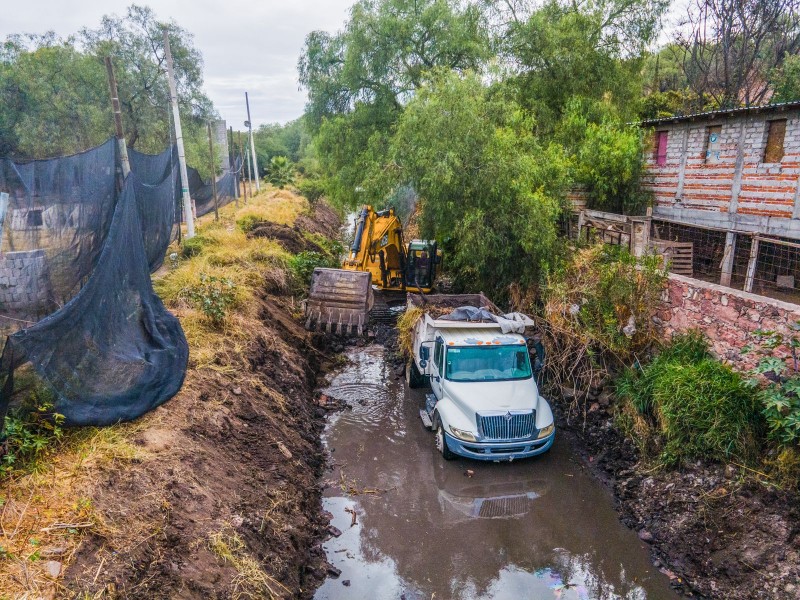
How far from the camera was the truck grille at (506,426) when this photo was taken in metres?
8.62

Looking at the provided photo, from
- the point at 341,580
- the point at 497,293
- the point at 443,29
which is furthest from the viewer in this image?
the point at 443,29

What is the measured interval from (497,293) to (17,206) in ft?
34.7

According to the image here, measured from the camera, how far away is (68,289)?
7.37m

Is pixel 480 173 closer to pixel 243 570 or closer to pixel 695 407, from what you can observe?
pixel 695 407

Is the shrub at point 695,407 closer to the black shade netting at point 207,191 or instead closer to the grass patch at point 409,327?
the grass patch at point 409,327

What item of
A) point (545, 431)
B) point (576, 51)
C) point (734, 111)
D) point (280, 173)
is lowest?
point (545, 431)

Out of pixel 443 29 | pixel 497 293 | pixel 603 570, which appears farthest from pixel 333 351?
pixel 443 29

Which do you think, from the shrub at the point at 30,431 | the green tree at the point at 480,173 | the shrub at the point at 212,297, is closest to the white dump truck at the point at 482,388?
the green tree at the point at 480,173

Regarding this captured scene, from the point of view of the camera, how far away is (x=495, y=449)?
8.73m

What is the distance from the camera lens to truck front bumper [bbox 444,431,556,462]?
8.66 meters

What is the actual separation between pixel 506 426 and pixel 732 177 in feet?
28.7

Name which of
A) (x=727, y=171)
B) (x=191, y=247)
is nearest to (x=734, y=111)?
(x=727, y=171)

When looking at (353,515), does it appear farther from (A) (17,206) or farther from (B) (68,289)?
(A) (17,206)

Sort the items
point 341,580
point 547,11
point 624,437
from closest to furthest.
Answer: point 341,580 → point 624,437 → point 547,11
